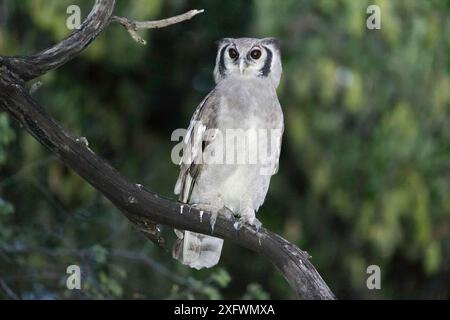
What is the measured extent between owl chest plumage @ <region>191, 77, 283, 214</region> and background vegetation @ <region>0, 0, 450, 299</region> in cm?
58

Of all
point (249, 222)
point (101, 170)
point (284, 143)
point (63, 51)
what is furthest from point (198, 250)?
point (284, 143)

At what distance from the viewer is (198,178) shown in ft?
12.2

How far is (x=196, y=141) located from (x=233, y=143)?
0.14 meters

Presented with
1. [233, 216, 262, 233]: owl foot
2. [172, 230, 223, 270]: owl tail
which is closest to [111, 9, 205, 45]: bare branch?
[233, 216, 262, 233]: owl foot

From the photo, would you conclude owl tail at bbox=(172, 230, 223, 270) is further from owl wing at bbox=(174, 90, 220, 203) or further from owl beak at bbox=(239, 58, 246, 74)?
owl beak at bbox=(239, 58, 246, 74)

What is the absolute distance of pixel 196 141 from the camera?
3682mm

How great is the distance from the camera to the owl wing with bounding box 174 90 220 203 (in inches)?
144

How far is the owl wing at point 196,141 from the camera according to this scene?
12.0 feet

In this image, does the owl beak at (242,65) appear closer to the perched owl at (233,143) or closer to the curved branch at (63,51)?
the perched owl at (233,143)

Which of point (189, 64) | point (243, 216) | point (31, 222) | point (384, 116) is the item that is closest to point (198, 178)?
point (243, 216)

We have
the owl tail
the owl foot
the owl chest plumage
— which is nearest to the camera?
the owl foot

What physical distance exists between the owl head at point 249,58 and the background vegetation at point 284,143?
0.76m

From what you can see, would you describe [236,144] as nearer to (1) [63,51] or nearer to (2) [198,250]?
(2) [198,250]
